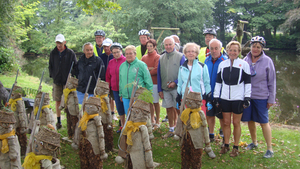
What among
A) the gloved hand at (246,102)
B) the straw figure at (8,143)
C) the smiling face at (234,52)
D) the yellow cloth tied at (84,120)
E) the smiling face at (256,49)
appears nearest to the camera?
the straw figure at (8,143)

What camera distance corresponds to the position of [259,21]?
28.9m

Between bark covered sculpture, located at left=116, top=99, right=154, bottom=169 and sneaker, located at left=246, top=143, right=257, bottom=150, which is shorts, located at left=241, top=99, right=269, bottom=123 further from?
bark covered sculpture, located at left=116, top=99, right=154, bottom=169

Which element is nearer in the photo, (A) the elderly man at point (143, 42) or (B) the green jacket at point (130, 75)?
(B) the green jacket at point (130, 75)

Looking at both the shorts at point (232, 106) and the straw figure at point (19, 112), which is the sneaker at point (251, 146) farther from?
the straw figure at point (19, 112)

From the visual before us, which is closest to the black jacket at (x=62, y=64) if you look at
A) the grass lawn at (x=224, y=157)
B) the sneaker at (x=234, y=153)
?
the grass lawn at (x=224, y=157)

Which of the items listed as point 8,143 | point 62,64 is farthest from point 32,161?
point 62,64

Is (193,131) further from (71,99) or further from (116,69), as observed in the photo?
(71,99)

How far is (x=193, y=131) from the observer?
3627mm

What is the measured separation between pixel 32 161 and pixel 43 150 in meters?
0.19

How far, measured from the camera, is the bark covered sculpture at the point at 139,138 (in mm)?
3234

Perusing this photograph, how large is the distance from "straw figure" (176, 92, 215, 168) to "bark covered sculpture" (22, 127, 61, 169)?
200 cm

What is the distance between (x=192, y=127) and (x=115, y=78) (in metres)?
2.34

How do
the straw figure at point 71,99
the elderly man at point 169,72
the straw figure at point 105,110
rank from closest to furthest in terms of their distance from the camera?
the straw figure at point 105,110 < the straw figure at point 71,99 < the elderly man at point 169,72

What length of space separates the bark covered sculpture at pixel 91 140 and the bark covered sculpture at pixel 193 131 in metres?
1.36
